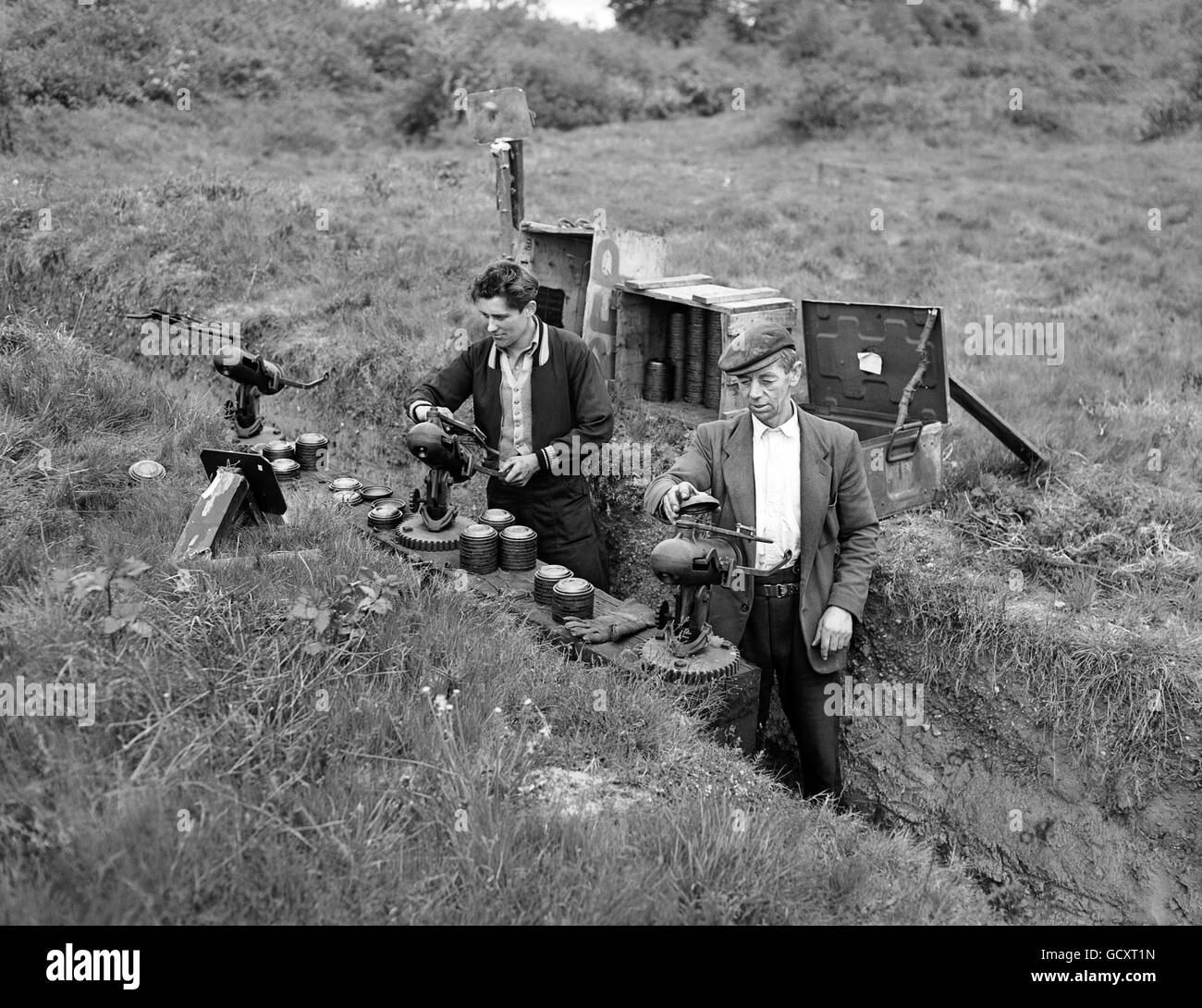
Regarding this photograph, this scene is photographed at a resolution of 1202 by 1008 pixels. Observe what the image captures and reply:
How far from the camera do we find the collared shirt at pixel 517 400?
514 centimetres

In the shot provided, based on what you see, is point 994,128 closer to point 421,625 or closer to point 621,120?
point 621,120

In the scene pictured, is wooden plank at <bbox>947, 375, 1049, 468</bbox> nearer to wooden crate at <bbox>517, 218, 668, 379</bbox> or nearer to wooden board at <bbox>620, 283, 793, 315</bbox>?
wooden board at <bbox>620, 283, 793, 315</bbox>

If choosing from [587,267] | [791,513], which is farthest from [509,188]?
[791,513]

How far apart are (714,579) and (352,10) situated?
20536mm

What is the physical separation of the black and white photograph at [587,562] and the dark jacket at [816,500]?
0.02 metres

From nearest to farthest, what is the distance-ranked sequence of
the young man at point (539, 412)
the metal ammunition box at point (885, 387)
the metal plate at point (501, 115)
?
the young man at point (539, 412) < the metal ammunition box at point (885, 387) < the metal plate at point (501, 115)

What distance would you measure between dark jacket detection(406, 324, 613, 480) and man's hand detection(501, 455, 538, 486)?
121 millimetres

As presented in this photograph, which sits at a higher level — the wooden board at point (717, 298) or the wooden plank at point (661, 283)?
the wooden plank at point (661, 283)

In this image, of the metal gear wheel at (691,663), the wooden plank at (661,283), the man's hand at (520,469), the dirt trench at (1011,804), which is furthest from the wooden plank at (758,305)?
the metal gear wheel at (691,663)

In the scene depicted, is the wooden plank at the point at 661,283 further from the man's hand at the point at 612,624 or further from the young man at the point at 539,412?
the man's hand at the point at 612,624

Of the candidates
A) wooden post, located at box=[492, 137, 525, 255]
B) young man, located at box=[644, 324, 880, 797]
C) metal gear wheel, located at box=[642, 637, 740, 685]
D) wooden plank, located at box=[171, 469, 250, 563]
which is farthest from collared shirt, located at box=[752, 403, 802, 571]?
wooden post, located at box=[492, 137, 525, 255]

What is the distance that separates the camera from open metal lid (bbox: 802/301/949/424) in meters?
5.71

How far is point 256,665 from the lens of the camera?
10.5 feet
